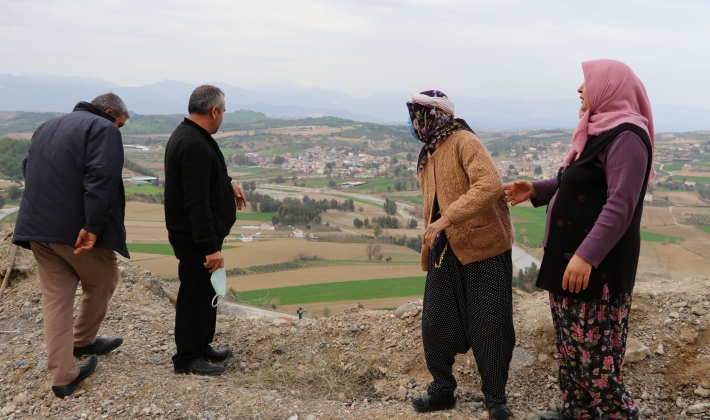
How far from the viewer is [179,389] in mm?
3258

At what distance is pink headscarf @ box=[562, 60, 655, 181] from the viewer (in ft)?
7.71

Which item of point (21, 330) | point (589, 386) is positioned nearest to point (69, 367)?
point (21, 330)

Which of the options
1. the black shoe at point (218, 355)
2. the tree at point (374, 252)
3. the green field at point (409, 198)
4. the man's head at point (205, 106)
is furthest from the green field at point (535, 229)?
the man's head at point (205, 106)

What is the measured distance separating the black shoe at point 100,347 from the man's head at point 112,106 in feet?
5.37

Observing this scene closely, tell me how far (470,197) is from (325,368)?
203cm

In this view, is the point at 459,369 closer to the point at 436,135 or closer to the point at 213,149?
the point at 436,135

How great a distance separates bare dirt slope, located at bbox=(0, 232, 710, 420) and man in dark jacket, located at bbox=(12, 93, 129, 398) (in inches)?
16.9

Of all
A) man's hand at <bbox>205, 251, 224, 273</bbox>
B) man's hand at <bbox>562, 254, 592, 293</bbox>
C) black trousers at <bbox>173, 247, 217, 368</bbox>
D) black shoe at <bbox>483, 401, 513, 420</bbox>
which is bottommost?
black shoe at <bbox>483, 401, 513, 420</bbox>

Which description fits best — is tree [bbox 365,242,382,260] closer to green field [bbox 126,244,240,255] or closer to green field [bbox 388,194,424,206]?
green field [bbox 126,244,240,255]

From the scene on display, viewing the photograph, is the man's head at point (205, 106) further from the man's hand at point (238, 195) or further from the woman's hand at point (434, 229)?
the woman's hand at point (434, 229)

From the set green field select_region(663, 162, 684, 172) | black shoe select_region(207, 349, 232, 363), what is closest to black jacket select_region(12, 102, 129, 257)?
black shoe select_region(207, 349, 232, 363)

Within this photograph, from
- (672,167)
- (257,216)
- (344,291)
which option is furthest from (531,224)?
(672,167)

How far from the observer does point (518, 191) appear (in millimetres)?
3074

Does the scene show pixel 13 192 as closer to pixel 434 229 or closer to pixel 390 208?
pixel 390 208
